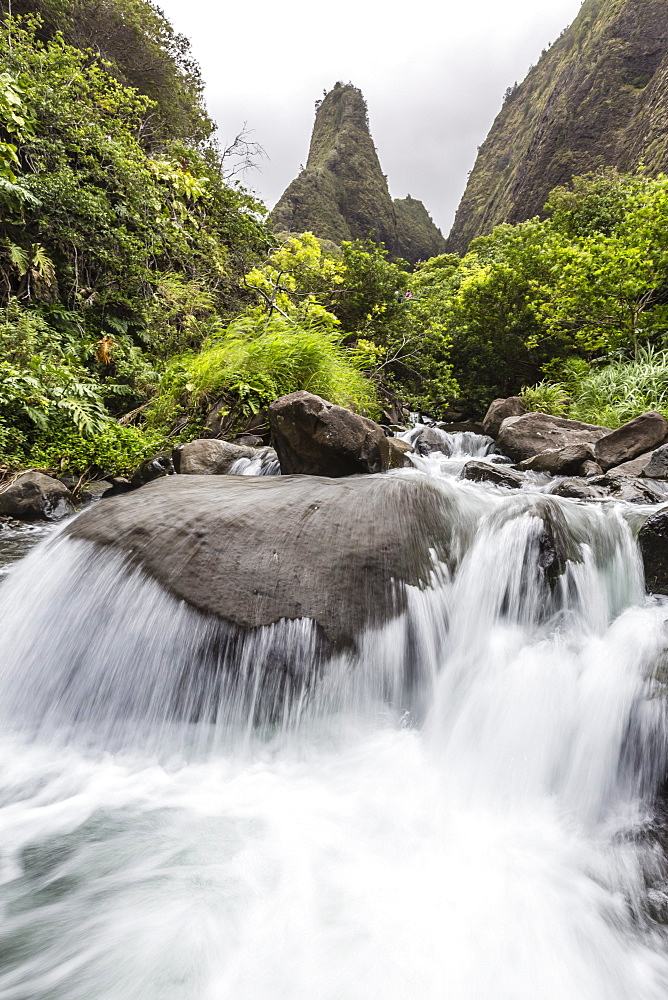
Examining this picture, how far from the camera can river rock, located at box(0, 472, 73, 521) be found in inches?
184

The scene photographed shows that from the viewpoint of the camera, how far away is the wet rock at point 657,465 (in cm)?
517

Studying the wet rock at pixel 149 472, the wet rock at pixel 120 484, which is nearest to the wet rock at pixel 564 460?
the wet rock at pixel 149 472

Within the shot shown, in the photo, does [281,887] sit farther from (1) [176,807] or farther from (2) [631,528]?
(2) [631,528]

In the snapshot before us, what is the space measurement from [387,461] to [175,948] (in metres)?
4.25

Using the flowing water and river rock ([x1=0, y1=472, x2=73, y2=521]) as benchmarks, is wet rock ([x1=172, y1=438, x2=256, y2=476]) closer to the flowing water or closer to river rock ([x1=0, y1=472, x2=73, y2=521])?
river rock ([x1=0, y1=472, x2=73, y2=521])

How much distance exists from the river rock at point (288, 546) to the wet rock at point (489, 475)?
257cm

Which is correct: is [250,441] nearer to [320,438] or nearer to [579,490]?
[320,438]

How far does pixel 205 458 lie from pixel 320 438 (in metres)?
1.68

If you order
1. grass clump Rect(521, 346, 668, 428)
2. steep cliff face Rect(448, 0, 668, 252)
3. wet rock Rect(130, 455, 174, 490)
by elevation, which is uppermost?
steep cliff face Rect(448, 0, 668, 252)

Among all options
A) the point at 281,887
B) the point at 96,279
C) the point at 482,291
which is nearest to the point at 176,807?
the point at 281,887

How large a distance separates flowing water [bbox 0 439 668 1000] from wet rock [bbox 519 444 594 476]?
124 inches

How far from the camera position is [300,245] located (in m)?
9.95

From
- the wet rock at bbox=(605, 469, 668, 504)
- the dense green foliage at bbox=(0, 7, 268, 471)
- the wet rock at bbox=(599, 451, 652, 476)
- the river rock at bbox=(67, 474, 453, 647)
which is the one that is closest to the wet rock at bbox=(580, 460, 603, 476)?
the wet rock at bbox=(599, 451, 652, 476)

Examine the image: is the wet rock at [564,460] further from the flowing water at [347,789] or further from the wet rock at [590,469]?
the flowing water at [347,789]
